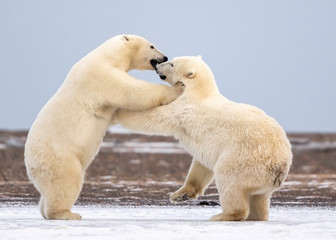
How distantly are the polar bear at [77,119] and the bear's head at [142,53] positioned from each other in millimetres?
214

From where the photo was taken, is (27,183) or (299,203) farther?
(27,183)

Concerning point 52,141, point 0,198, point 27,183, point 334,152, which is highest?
point 52,141

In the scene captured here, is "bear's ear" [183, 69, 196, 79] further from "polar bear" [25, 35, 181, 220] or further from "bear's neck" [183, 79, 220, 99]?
"polar bear" [25, 35, 181, 220]

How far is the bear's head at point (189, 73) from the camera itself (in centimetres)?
603

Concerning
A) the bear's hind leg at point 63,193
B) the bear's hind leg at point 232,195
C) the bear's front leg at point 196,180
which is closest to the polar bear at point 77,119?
the bear's hind leg at point 63,193

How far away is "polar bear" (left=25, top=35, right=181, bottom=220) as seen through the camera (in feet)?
18.8

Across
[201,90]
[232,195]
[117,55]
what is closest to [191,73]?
[201,90]

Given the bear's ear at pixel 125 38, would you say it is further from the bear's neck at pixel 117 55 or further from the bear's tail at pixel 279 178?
the bear's tail at pixel 279 178

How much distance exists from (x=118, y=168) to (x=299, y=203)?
9760 mm

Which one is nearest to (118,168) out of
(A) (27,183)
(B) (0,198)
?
(A) (27,183)

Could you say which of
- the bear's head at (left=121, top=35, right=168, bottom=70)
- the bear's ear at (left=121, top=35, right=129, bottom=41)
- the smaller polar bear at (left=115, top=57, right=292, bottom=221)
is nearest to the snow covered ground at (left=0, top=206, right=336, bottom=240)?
the smaller polar bear at (left=115, top=57, right=292, bottom=221)

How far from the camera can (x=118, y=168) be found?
1775 centimetres

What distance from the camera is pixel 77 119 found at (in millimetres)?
5891

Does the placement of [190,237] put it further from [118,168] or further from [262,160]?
[118,168]
